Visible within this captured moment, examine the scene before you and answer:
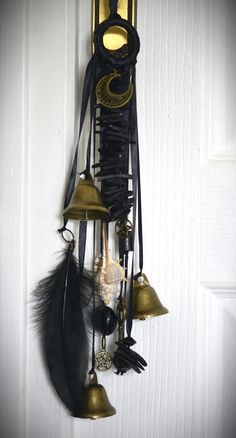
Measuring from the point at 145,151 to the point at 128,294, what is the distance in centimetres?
29

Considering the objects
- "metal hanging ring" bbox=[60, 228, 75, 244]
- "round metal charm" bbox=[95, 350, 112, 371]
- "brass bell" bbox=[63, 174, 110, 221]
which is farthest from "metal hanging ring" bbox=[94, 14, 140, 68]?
"round metal charm" bbox=[95, 350, 112, 371]

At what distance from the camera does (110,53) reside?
31.9 inches

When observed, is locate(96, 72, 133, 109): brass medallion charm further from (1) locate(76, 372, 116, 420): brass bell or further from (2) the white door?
(1) locate(76, 372, 116, 420): brass bell

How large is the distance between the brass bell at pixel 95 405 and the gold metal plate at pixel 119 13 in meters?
0.65

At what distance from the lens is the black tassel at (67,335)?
81cm

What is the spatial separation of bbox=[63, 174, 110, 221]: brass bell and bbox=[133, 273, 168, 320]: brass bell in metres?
0.15

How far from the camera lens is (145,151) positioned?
2.84ft

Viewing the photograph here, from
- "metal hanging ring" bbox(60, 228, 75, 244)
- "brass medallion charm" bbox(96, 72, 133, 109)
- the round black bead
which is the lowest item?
the round black bead

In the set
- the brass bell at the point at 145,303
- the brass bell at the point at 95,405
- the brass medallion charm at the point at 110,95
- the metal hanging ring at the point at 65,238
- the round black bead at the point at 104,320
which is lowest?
the brass bell at the point at 95,405

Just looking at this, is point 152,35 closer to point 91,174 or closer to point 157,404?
point 91,174

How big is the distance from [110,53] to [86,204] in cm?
30

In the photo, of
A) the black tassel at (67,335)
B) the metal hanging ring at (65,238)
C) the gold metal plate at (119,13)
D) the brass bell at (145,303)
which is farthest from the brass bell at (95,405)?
the gold metal plate at (119,13)

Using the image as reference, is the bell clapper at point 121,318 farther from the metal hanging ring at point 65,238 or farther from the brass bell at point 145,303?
the metal hanging ring at point 65,238

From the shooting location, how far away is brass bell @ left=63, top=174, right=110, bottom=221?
0.75 meters
